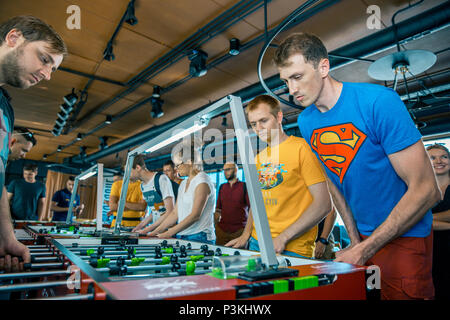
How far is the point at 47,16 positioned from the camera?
3354mm

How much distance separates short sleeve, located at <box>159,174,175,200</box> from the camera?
10.6ft

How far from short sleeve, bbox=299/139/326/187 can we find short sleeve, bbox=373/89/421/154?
1.62 feet

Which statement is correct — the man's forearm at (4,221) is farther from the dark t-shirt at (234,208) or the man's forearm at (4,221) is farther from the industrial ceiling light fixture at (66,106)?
the industrial ceiling light fixture at (66,106)

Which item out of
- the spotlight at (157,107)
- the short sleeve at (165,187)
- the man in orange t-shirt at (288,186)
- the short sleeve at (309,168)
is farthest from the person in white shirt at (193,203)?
the spotlight at (157,107)

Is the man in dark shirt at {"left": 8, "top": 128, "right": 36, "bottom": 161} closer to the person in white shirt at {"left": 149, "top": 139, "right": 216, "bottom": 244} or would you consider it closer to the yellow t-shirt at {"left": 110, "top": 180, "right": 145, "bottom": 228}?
the yellow t-shirt at {"left": 110, "top": 180, "right": 145, "bottom": 228}

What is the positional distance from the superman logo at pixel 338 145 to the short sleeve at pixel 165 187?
2187mm

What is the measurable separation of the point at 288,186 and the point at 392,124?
0.71 metres

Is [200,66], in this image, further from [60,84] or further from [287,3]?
[60,84]

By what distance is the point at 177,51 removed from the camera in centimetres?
388

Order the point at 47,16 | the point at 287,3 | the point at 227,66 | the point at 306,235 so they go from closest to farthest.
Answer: the point at 306,235 < the point at 287,3 < the point at 47,16 < the point at 227,66

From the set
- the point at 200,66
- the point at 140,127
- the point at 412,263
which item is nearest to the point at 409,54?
the point at 412,263

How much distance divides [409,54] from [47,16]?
3.93 metres

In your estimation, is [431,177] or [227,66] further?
[227,66]

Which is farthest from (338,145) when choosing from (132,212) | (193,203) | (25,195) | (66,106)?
(66,106)
